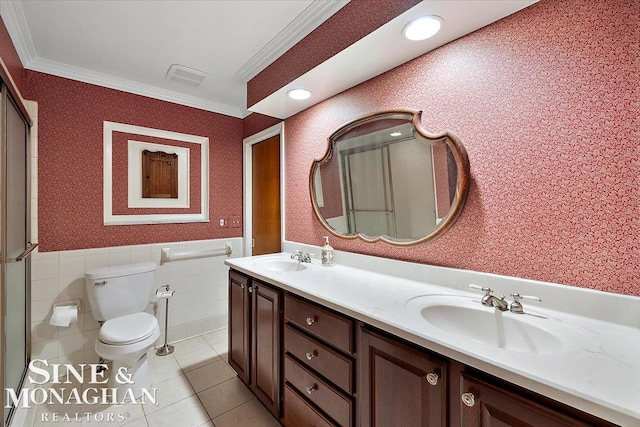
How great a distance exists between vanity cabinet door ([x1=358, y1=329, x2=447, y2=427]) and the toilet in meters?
1.58

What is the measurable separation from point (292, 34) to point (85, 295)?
2.52 meters

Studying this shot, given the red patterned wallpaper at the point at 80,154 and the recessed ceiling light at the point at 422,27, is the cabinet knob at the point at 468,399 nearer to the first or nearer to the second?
the recessed ceiling light at the point at 422,27

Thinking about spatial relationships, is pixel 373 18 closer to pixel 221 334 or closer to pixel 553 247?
pixel 553 247

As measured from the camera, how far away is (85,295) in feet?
7.13

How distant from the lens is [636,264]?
93cm

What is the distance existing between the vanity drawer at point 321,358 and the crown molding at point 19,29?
2293 millimetres

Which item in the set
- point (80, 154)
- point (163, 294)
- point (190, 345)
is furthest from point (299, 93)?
point (190, 345)

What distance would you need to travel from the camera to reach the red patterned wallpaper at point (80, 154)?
2.05 m

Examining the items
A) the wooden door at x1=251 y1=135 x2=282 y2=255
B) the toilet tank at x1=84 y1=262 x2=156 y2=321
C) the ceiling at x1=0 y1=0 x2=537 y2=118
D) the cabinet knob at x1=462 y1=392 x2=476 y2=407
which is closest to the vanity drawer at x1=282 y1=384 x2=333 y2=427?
the cabinet knob at x1=462 y1=392 x2=476 y2=407

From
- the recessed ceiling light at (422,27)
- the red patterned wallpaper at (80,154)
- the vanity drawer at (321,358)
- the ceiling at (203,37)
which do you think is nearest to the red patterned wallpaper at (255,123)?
the ceiling at (203,37)

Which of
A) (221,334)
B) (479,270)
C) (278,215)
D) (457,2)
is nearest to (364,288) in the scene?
(479,270)

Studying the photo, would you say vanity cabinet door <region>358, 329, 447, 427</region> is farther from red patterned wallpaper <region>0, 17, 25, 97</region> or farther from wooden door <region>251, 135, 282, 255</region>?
red patterned wallpaper <region>0, 17, 25, 97</region>

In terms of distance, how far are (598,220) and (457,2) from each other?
3.27 ft

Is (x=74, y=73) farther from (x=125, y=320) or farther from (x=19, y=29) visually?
(x=125, y=320)
